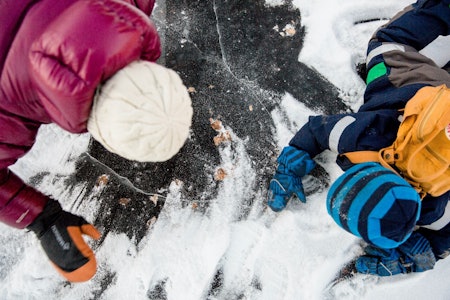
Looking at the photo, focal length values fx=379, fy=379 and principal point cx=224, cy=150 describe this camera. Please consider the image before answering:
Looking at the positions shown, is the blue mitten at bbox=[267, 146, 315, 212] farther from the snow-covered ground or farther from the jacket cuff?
the jacket cuff

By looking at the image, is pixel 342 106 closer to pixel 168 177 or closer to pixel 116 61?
pixel 168 177

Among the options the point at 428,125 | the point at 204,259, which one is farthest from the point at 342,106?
the point at 204,259

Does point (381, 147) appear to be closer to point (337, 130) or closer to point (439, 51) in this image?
point (337, 130)

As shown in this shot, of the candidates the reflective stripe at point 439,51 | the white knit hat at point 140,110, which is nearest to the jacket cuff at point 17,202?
the white knit hat at point 140,110

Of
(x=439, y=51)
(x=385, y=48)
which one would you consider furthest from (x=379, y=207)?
(x=439, y=51)

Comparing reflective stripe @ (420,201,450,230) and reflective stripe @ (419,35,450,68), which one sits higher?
reflective stripe @ (419,35,450,68)

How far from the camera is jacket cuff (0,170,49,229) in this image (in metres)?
1.02

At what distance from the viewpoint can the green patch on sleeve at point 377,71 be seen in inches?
51.8

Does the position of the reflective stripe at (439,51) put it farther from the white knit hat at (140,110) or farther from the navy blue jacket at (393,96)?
the white knit hat at (140,110)

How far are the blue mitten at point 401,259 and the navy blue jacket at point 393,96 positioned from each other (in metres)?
0.04

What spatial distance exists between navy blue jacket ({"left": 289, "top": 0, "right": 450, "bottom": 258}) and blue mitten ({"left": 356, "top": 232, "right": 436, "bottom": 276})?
44 millimetres

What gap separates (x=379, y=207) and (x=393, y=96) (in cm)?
46

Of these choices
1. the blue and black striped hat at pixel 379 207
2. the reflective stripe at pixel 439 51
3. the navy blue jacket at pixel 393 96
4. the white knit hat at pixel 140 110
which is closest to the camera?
the white knit hat at pixel 140 110

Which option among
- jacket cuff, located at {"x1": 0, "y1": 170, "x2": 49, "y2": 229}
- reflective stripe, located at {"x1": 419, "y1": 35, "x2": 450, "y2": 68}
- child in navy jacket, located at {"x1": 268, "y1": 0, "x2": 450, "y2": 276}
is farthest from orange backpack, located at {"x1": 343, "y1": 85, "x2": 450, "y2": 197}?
jacket cuff, located at {"x1": 0, "y1": 170, "x2": 49, "y2": 229}
